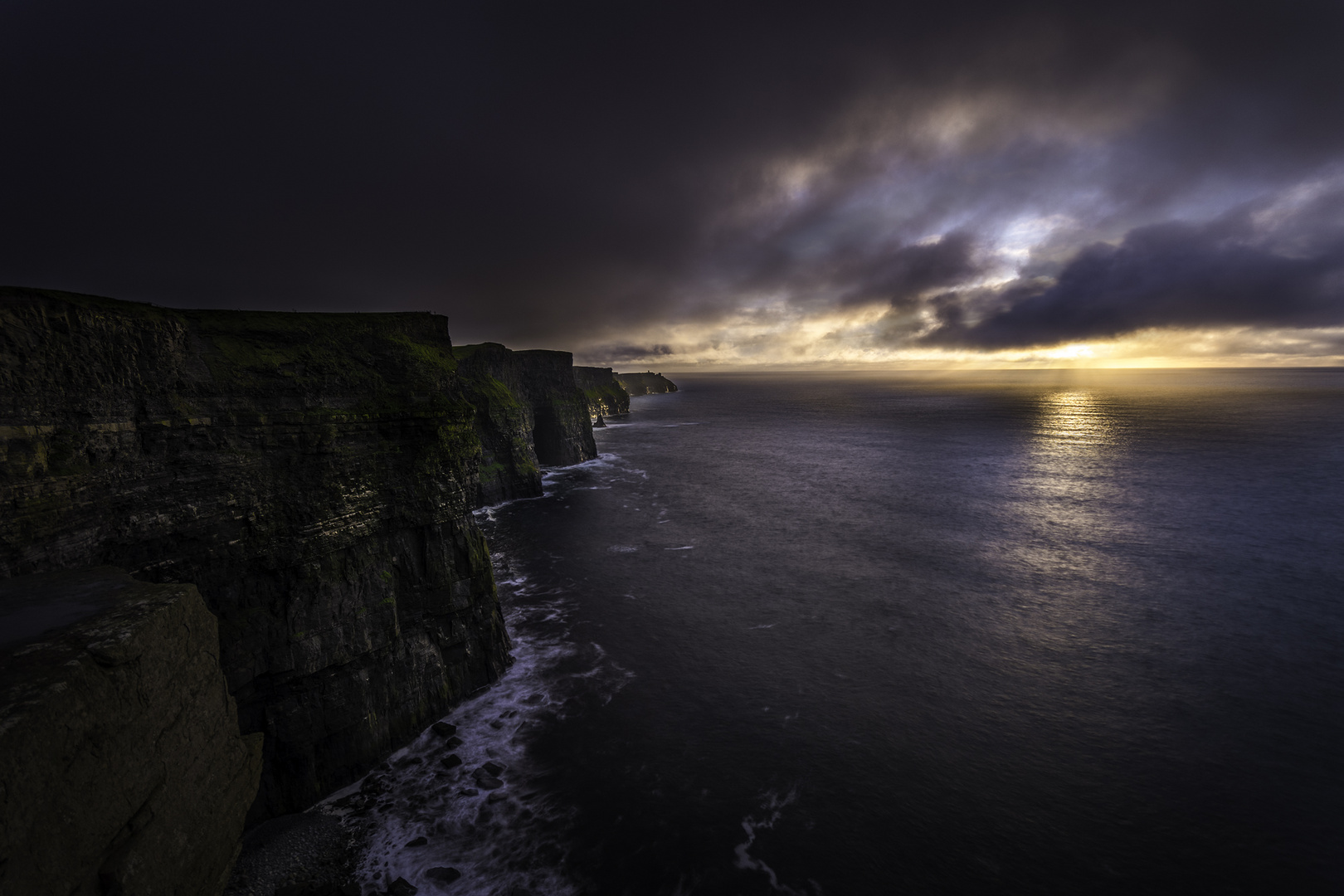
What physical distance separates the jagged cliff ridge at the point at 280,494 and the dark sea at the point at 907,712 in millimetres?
4806

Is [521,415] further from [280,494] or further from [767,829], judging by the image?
[767,829]

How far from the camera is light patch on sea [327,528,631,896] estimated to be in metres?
19.8

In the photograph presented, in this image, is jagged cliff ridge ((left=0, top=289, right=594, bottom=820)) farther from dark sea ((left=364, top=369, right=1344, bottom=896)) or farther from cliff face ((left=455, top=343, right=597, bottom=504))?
cliff face ((left=455, top=343, right=597, bottom=504))

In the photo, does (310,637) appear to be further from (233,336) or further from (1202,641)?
→ (1202,641)

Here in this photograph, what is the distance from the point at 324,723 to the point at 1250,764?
154 ft

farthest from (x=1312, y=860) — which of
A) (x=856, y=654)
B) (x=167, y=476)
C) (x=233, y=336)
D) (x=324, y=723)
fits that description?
(x=233, y=336)

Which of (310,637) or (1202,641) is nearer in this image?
(310,637)

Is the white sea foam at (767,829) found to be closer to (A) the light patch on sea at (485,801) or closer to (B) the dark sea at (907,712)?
(B) the dark sea at (907,712)

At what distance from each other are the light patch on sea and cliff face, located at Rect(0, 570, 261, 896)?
8.89 meters

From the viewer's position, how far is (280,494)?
74.3 feet

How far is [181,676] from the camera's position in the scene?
43.2ft

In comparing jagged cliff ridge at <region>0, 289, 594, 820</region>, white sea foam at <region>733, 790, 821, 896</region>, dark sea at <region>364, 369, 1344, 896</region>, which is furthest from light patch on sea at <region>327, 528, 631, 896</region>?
white sea foam at <region>733, 790, 821, 896</region>

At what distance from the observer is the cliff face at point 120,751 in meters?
8.94

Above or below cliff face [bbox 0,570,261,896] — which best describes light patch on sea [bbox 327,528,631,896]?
below
